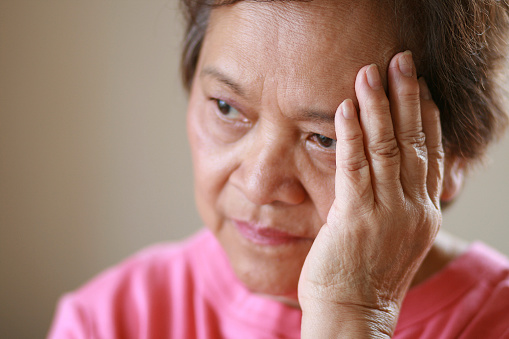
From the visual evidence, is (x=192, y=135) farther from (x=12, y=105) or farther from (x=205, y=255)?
(x=12, y=105)

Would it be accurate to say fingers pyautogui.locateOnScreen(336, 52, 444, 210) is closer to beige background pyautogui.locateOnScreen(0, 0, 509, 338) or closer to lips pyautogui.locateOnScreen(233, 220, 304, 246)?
lips pyautogui.locateOnScreen(233, 220, 304, 246)

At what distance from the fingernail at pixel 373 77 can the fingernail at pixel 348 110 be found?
50 mm

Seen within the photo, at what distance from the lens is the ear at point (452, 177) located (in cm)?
116

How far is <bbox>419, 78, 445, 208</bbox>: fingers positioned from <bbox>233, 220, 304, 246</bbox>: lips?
28 cm

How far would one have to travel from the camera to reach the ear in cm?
116

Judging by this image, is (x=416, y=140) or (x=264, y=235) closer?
(x=416, y=140)

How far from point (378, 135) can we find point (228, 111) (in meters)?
0.32

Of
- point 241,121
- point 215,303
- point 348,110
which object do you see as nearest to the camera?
point 348,110

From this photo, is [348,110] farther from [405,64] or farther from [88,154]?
[88,154]

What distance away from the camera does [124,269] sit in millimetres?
1505

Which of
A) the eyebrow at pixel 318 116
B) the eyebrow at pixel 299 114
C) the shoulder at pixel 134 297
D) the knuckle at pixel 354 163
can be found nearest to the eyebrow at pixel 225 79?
the eyebrow at pixel 299 114

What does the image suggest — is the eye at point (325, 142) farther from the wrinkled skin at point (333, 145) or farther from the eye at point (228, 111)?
the eye at point (228, 111)

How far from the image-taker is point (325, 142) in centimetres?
100

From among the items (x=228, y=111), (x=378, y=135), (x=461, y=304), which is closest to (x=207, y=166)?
(x=228, y=111)
